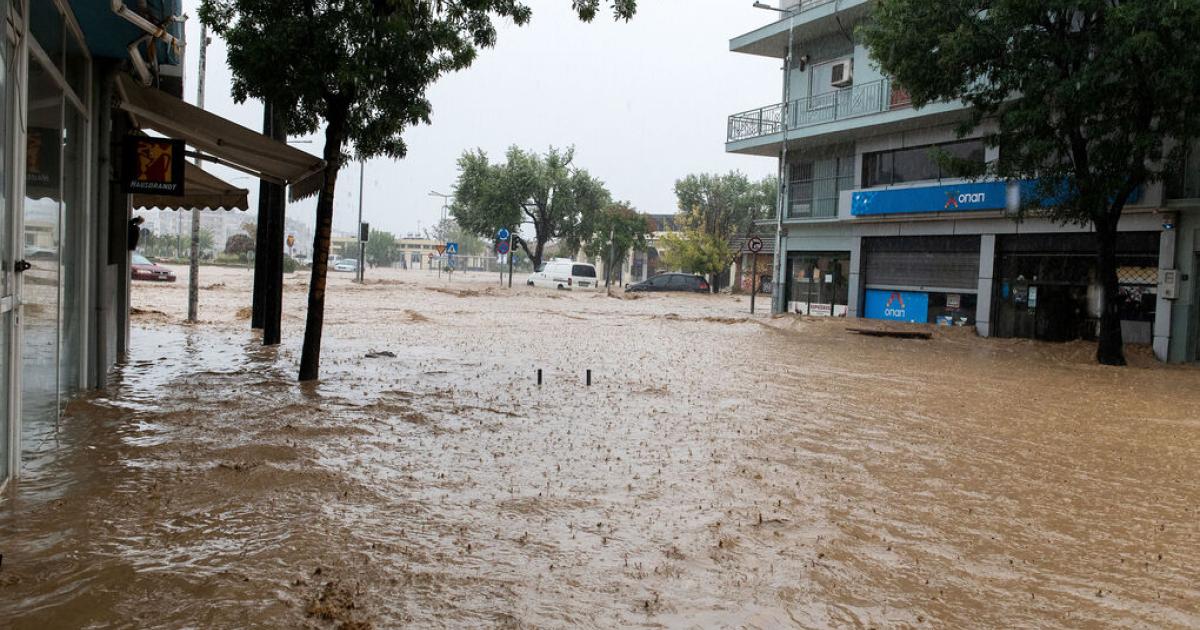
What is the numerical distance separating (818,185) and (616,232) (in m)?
29.7

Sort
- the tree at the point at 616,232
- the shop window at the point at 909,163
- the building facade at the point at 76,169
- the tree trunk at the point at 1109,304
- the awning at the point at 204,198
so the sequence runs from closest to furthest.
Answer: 1. the building facade at the point at 76,169
2. the awning at the point at 204,198
3. the tree trunk at the point at 1109,304
4. the shop window at the point at 909,163
5. the tree at the point at 616,232

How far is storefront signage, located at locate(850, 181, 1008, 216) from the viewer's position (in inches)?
835

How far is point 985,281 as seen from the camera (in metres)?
21.9

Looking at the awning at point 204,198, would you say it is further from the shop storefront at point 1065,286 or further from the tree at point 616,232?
the tree at point 616,232

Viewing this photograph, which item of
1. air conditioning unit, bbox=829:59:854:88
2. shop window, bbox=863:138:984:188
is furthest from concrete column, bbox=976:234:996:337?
air conditioning unit, bbox=829:59:854:88

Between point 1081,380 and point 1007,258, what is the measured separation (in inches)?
324

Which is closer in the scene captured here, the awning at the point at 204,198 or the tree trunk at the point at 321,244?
the tree trunk at the point at 321,244

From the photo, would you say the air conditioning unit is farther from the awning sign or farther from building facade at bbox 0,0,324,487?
the awning sign

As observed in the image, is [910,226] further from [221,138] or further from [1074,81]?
[221,138]

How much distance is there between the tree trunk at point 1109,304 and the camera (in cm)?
1669

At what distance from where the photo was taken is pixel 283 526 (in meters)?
4.68

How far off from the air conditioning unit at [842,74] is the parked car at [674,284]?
693 inches

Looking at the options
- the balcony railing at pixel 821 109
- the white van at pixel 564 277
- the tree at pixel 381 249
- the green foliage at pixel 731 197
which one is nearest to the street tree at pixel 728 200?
the green foliage at pixel 731 197

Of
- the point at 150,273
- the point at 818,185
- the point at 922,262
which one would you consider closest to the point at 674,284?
the point at 818,185
